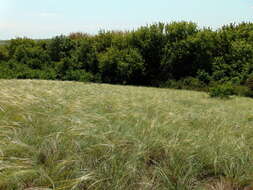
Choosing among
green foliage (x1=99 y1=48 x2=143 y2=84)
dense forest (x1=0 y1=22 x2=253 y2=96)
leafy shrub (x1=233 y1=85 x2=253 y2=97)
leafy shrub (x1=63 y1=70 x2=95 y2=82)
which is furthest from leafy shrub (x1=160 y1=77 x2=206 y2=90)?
leafy shrub (x1=63 y1=70 x2=95 y2=82)

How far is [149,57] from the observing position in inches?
469

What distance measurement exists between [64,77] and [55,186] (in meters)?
11.3

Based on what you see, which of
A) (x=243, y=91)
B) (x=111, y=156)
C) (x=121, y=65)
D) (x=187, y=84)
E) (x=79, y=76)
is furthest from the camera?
(x=79, y=76)

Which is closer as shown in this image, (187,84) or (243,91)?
(243,91)

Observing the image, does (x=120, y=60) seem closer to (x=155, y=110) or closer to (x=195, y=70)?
(x=195, y=70)

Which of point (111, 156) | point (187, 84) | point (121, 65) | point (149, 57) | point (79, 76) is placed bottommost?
point (111, 156)

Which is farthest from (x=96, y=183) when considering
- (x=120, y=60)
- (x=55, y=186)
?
(x=120, y=60)

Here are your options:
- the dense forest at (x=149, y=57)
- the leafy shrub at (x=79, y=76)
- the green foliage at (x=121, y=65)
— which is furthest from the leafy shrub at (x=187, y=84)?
the leafy shrub at (x=79, y=76)

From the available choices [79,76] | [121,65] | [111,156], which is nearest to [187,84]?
[121,65]

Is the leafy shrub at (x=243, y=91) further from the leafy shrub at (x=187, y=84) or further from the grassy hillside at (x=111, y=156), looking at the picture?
the grassy hillside at (x=111, y=156)

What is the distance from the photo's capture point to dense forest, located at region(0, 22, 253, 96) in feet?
33.9

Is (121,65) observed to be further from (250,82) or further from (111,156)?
(111,156)

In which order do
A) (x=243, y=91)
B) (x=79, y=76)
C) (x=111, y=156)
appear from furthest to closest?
(x=79, y=76), (x=243, y=91), (x=111, y=156)

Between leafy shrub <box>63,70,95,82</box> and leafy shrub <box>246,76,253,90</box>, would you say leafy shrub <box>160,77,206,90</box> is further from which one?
leafy shrub <box>63,70,95,82</box>
